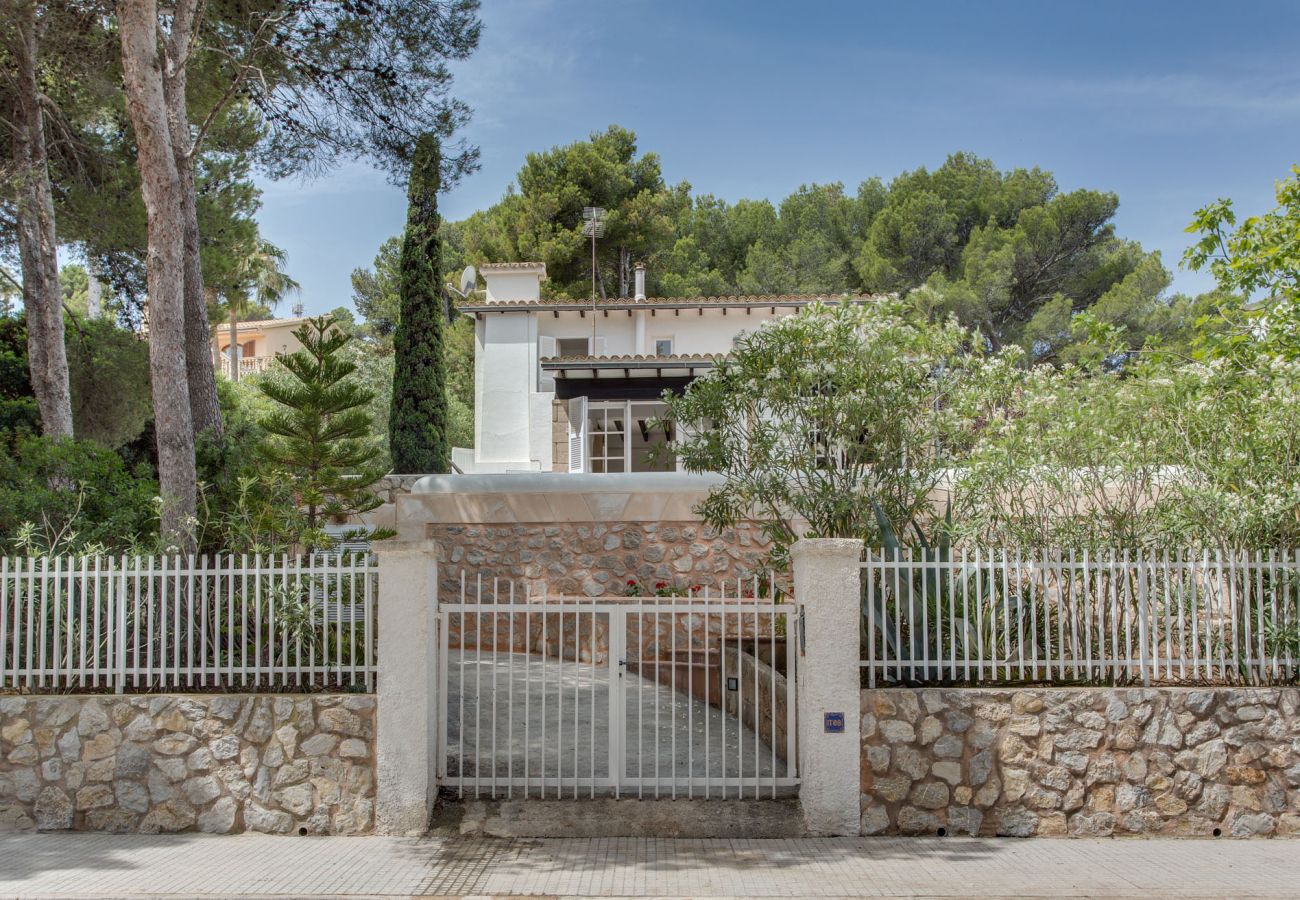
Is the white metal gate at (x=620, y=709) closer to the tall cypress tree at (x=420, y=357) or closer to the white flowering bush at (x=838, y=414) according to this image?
the white flowering bush at (x=838, y=414)

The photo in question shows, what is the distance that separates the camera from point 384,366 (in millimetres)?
38625

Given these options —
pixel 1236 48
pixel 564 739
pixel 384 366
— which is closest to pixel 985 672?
pixel 564 739

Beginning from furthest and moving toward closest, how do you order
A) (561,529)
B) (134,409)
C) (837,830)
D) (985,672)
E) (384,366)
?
(384,366)
(134,409)
(561,529)
(985,672)
(837,830)

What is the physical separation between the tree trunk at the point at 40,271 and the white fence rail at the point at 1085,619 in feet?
40.8

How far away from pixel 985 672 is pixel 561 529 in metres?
6.54

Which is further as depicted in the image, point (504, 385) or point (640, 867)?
point (504, 385)

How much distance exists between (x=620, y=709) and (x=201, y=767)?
323cm

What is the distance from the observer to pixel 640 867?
22.9 ft

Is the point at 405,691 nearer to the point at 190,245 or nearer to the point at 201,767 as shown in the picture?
the point at 201,767

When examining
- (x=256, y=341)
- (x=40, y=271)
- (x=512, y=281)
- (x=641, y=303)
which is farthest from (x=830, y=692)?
(x=256, y=341)

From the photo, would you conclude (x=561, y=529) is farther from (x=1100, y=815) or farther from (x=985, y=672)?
(x=1100, y=815)

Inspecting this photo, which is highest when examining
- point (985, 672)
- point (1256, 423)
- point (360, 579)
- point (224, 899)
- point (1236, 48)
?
point (1236, 48)

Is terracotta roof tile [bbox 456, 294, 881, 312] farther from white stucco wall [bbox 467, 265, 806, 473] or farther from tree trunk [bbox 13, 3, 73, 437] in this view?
tree trunk [bbox 13, 3, 73, 437]

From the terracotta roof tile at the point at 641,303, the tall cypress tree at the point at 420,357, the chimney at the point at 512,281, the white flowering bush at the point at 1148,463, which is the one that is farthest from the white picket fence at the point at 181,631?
the chimney at the point at 512,281
